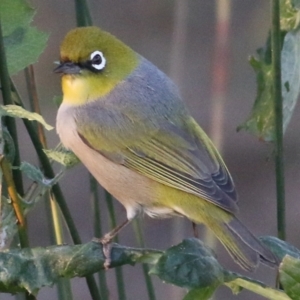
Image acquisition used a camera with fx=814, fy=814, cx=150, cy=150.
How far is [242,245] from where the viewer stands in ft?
5.91

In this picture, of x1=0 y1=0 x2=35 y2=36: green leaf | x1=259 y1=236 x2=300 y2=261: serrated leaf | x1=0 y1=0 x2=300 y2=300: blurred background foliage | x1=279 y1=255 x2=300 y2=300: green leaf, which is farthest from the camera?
x1=0 y1=0 x2=300 y2=300: blurred background foliage

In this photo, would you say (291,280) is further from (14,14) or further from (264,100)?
(14,14)

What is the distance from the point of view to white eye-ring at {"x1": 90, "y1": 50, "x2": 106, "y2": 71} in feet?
7.19

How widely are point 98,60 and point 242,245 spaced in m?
0.72

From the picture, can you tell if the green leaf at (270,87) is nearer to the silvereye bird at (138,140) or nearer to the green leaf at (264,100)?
the green leaf at (264,100)

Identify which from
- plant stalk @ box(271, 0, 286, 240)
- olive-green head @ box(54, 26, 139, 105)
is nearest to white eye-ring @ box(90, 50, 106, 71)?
olive-green head @ box(54, 26, 139, 105)

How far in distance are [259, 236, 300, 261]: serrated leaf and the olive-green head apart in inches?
30.2

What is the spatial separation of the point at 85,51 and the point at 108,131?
8.6 inches

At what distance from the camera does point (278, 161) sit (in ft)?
4.93

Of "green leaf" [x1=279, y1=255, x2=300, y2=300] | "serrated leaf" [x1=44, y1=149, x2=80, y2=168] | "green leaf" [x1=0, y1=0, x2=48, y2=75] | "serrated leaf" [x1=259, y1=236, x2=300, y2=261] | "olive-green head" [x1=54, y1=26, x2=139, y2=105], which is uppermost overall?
"green leaf" [x1=0, y1=0, x2=48, y2=75]

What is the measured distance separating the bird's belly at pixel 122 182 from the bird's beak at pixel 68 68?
166 mm

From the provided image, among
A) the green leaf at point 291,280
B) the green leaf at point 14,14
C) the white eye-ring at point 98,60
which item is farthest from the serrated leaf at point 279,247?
the white eye-ring at point 98,60

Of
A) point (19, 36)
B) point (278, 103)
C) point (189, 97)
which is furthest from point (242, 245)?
point (189, 97)

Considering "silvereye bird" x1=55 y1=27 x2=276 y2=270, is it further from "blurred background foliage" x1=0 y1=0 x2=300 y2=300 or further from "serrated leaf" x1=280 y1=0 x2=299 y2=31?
"blurred background foliage" x1=0 y1=0 x2=300 y2=300
